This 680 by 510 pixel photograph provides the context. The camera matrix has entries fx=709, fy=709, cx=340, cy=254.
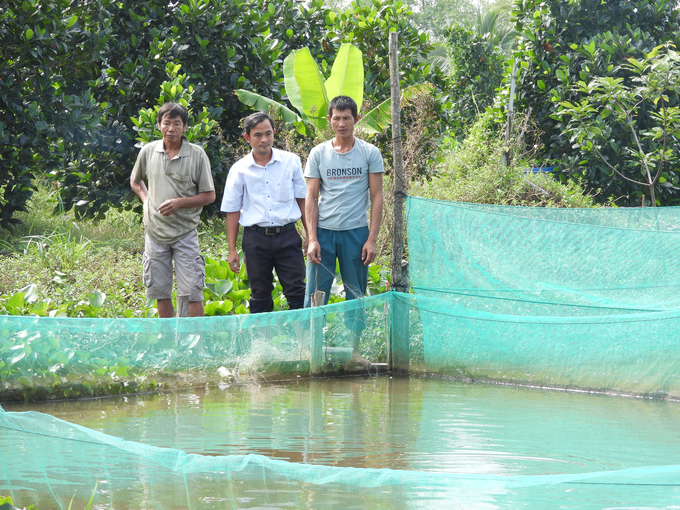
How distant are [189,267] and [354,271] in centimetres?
106

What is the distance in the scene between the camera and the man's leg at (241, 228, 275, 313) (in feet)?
15.0

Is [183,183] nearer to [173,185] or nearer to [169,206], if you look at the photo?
[173,185]

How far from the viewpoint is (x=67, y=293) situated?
18.4 feet

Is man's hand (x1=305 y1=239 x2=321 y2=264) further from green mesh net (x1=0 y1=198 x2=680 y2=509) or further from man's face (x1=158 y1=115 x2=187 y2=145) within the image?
man's face (x1=158 y1=115 x2=187 y2=145)

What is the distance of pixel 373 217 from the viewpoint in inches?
179

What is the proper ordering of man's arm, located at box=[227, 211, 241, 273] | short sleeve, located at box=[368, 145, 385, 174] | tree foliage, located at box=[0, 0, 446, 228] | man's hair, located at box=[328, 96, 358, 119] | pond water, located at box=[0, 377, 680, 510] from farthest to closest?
tree foliage, located at box=[0, 0, 446, 228] < man's arm, located at box=[227, 211, 241, 273] < short sleeve, located at box=[368, 145, 385, 174] < man's hair, located at box=[328, 96, 358, 119] < pond water, located at box=[0, 377, 680, 510]

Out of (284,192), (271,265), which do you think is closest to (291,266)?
(271,265)

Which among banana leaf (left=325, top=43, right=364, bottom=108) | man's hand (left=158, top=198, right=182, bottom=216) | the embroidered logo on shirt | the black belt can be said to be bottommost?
the black belt

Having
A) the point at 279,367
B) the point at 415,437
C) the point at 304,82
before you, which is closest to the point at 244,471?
the point at 415,437

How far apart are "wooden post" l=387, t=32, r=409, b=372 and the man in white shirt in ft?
2.08

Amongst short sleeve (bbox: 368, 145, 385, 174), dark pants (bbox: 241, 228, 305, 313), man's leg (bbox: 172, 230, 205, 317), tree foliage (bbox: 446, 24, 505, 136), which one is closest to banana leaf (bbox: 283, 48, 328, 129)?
short sleeve (bbox: 368, 145, 385, 174)

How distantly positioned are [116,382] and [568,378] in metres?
2.65

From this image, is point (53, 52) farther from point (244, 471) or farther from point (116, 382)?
point (244, 471)

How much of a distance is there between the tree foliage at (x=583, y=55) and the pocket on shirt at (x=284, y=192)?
5.00 metres
